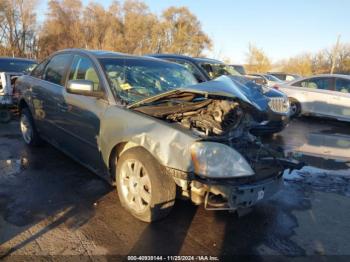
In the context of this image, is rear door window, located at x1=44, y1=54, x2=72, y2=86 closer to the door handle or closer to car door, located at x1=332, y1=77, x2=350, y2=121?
the door handle

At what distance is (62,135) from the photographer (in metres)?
4.35

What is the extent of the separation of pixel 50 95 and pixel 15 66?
214 inches

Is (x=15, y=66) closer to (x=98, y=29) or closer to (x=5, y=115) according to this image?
(x=5, y=115)

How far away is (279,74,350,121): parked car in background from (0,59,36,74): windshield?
812 centimetres

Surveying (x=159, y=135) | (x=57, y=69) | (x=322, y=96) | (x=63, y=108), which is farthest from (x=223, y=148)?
(x=322, y=96)

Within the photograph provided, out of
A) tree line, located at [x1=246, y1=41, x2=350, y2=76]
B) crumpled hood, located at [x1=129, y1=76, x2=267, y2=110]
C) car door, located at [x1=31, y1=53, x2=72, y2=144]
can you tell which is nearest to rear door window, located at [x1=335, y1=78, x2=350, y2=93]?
crumpled hood, located at [x1=129, y1=76, x2=267, y2=110]

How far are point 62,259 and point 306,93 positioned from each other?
9621mm

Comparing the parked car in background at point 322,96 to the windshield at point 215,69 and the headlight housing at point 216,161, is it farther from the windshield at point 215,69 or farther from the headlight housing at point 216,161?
the headlight housing at point 216,161

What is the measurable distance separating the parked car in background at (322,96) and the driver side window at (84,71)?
25.9 ft

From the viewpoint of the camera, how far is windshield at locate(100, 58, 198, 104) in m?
3.65

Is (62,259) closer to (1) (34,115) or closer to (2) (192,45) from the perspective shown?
(1) (34,115)

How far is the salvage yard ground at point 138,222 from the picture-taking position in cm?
281

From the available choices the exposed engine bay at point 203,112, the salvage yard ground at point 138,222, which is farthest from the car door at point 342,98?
the exposed engine bay at point 203,112

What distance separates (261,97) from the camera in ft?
12.0
